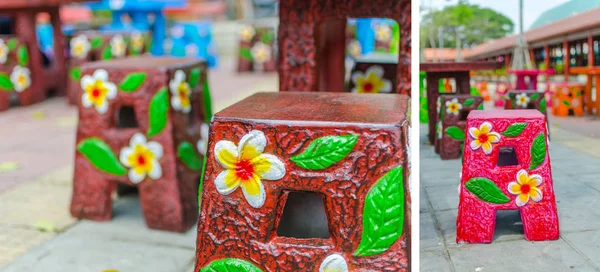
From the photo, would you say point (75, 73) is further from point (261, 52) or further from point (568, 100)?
point (568, 100)

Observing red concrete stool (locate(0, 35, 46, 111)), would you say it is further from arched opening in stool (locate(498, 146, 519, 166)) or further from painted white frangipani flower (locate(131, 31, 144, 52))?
arched opening in stool (locate(498, 146, 519, 166))

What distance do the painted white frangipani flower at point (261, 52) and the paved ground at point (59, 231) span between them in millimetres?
3847

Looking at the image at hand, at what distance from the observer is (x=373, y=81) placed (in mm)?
2662

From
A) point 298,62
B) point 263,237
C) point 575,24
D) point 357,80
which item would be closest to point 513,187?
point 575,24

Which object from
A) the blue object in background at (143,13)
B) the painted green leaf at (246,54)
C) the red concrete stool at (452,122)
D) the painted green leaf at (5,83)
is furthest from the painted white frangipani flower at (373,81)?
the painted green leaf at (246,54)

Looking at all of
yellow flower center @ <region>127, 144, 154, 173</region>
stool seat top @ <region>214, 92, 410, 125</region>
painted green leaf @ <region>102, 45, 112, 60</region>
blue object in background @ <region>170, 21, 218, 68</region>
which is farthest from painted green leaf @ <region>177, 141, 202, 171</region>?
blue object in background @ <region>170, 21, 218, 68</region>

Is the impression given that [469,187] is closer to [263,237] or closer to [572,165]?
[572,165]

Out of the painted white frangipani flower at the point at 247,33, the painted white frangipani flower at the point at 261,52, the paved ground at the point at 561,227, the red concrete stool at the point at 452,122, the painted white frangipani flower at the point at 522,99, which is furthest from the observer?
the painted white frangipani flower at the point at 261,52

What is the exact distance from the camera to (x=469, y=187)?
4.76ft

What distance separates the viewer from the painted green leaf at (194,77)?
213cm

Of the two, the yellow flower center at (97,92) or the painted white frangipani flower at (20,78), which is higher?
the painted white frangipani flower at (20,78)

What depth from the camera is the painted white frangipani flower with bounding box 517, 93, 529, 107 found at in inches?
58.8

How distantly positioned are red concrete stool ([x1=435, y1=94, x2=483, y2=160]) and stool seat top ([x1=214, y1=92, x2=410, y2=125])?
0.30 m

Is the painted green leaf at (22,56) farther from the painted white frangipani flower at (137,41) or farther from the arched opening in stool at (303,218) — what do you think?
the arched opening in stool at (303,218)
